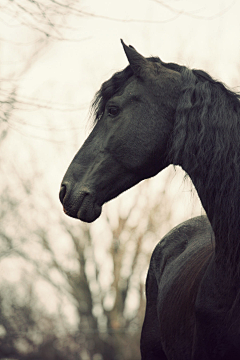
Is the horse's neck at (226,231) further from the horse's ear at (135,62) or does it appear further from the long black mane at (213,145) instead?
the horse's ear at (135,62)

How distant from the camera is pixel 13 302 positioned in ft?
27.0

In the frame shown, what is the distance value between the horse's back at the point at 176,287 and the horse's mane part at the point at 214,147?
24 centimetres

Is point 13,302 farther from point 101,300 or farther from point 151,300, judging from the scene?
point 151,300

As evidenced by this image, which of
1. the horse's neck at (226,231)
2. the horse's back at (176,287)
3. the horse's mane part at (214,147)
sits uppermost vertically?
the horse's mane part at (214,147)

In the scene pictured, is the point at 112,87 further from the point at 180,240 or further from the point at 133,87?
the point at 180,240

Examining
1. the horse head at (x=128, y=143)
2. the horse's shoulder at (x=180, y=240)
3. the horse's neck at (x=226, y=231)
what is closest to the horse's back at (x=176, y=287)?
the horse's shoulder at (x=180, y=240)

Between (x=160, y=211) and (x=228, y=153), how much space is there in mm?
8610

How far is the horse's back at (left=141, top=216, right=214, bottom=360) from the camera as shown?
2.00 m

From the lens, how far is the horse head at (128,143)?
5.90 ft

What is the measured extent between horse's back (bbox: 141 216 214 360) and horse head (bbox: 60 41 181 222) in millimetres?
519

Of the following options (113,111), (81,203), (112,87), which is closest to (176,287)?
(81,203)

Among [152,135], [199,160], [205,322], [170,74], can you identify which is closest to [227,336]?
[205,322]

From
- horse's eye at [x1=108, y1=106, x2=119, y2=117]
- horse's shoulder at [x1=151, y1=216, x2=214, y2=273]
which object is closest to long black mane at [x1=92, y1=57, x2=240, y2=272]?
horse's eye at [x1=108, y1=106, x2=119, y2=117]

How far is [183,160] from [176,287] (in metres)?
0.96
